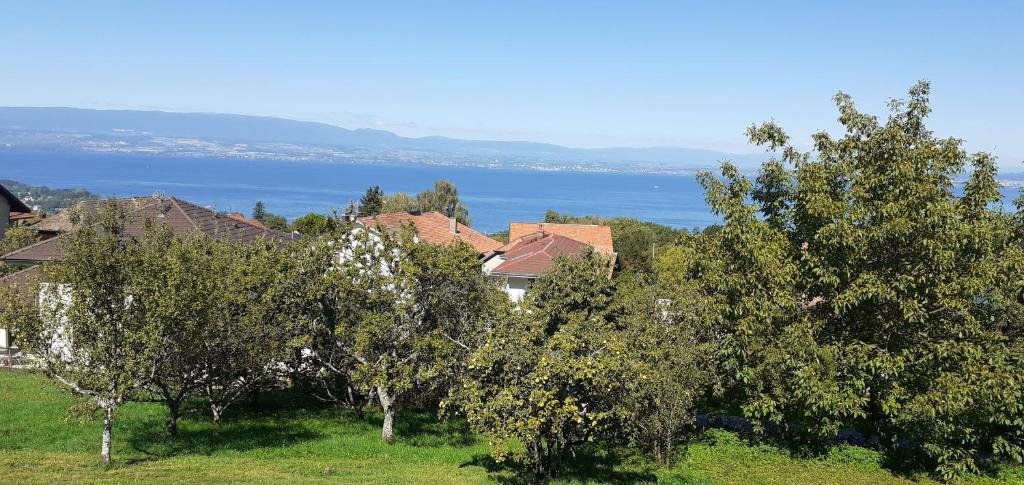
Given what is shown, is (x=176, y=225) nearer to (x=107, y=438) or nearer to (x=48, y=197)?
(x=107, y=438)

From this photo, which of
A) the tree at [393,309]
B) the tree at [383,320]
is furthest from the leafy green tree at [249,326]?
the tree at [383,320]

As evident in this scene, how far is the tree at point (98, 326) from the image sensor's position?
597 inches

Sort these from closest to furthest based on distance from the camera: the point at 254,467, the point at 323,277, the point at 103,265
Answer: the point at 103,265 < the point at 254,467 < the point at 323,277

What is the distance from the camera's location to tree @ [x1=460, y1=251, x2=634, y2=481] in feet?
43.7

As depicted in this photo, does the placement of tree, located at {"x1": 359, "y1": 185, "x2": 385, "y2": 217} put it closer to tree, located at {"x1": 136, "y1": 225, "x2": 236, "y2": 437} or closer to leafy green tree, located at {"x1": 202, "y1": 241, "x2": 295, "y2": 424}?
leafy green tree, located at {"x1": 202, "y1": 241, "x2": 295, "y2": 424}

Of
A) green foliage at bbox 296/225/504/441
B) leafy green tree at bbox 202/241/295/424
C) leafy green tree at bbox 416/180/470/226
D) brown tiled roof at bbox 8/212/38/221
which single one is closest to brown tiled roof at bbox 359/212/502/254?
leafy green tree at bbox 202/241/295/424

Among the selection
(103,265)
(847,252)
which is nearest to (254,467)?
(103,265)

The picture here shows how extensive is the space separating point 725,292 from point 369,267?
9.43 metres

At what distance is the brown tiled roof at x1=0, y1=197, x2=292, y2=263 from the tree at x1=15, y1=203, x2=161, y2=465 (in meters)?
14.2

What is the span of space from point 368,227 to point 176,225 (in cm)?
1515

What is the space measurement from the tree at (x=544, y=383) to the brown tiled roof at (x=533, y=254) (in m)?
21.9

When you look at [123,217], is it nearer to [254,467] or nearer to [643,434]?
[254,467]

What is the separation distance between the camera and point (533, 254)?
42219mm

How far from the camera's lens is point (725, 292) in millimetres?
20406
